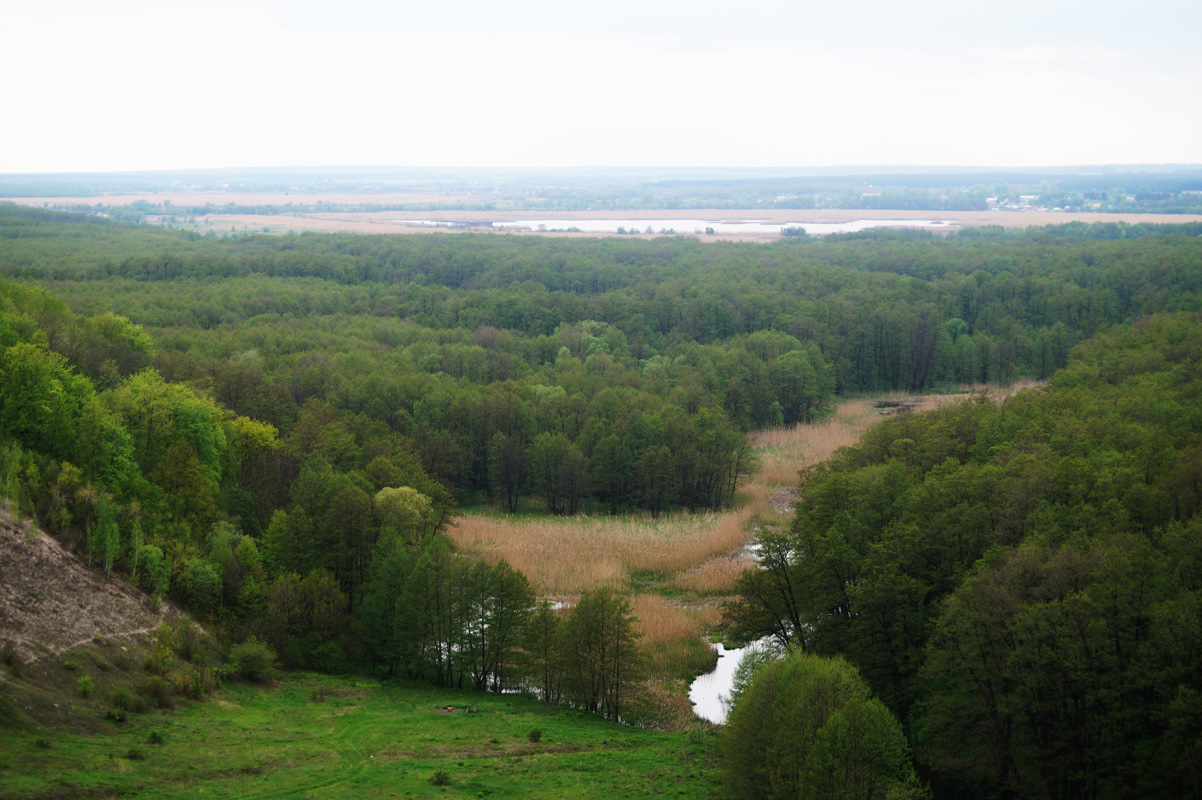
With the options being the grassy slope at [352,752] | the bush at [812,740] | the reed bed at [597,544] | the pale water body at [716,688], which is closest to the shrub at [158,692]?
the grassy slope at [352,752]

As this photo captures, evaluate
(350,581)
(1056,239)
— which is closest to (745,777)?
(350,581)

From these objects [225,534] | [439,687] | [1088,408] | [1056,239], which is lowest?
[439,687]

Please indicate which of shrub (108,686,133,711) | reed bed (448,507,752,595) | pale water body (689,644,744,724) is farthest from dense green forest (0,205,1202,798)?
shrub (108,686,133,711)

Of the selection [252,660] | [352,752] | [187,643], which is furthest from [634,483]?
[352,752]

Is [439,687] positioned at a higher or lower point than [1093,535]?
lower

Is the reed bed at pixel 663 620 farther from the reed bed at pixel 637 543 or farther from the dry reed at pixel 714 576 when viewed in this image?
the reed bed at pixel 637 543

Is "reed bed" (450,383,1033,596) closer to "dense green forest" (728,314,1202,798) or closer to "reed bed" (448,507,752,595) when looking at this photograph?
"reed bed" (448,507,752,595)

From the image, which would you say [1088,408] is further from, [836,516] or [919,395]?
[919,395]
